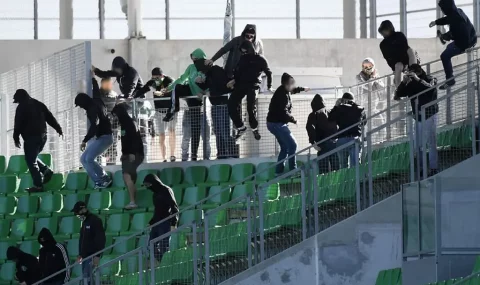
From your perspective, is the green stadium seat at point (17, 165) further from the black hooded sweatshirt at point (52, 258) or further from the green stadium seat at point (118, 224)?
the black hooded sweatshirt at point (52, 258)

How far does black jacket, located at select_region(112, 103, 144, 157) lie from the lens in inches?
800

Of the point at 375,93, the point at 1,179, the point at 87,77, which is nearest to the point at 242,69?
the point at 375,93

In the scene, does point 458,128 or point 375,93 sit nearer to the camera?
point 458,128

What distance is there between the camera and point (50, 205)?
21.4m

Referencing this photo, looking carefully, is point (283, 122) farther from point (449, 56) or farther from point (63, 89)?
point (63, 89)

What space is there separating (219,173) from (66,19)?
11.2 meters

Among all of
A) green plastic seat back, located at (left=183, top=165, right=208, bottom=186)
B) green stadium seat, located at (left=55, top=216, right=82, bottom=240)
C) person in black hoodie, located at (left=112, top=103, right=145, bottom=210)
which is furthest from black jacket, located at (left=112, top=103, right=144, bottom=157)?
green stadium seat, located at (left=55, top=216, right=82, bottom=240)

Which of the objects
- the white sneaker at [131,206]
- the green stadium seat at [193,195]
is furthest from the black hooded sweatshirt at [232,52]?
the white sneaker at [131,206]

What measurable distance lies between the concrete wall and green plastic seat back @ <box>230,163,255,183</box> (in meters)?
7.83

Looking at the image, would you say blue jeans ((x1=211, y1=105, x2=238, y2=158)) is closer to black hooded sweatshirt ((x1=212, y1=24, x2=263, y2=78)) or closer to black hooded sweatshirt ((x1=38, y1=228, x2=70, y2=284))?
black hooded sweatshirt ((x1=212, y1=24, x2=263, y2=78))

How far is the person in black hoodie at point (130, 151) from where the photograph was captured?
20.3 metres

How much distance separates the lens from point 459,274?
1462 centimetres

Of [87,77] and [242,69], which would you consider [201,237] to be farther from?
[87,77]

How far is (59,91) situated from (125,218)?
354 cm
